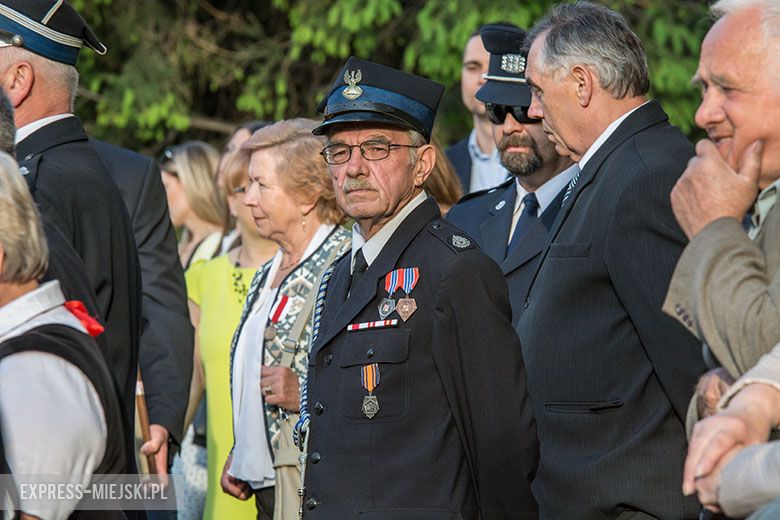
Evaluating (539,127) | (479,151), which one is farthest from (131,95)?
(539,127)

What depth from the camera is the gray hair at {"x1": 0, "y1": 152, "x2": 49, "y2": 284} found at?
3375 millimetres

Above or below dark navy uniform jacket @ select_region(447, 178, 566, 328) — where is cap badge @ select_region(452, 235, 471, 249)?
above

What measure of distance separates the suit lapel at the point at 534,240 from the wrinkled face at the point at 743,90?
83.7 inches

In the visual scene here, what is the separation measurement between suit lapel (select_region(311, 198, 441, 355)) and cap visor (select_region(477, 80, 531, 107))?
1.45m

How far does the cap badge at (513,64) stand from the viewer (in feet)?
19.9

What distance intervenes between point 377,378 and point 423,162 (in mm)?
844

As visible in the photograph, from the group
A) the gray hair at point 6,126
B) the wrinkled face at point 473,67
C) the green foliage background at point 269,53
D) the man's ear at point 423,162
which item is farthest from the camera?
the green foliage background at point 269,53

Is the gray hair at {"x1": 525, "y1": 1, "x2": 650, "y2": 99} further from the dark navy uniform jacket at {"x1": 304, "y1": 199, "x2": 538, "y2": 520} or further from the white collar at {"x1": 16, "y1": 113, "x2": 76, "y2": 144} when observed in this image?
the white collar at {"x1": 16, "y1": 113, "x2": 76, "y2": 144}

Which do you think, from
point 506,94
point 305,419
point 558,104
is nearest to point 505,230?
point 506,94

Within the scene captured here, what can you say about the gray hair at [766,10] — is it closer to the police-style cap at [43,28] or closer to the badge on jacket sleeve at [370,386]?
the badge on jacket sleeve at [370,386]

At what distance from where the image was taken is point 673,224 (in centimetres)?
418

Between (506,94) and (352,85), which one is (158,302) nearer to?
(506,94)

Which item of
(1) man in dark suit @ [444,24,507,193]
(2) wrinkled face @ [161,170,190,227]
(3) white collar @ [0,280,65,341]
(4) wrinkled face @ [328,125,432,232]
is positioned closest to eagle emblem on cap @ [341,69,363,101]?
(4) wrinkled face @ [328,125,432,232]

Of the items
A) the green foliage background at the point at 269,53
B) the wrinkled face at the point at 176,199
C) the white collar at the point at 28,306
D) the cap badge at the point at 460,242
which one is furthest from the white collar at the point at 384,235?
the green foliage background at the point at 269,53
